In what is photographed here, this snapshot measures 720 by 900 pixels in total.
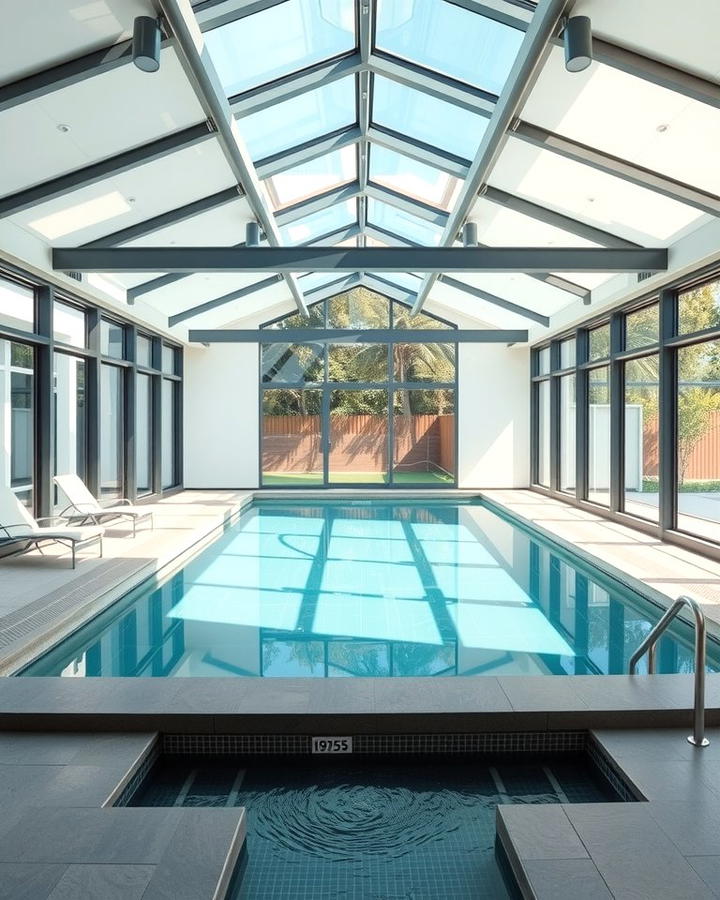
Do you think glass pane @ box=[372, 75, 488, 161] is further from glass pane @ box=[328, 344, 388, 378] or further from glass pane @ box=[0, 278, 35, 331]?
glass pane @ box=[328, 344, 388, 378]

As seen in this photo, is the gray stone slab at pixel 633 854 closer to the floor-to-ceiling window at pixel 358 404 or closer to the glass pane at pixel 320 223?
the glass pane at pixel 320 223

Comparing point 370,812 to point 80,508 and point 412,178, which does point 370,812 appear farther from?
point 412,178

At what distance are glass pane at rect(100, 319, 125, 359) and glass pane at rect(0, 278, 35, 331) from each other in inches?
75.3

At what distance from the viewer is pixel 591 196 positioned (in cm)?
662

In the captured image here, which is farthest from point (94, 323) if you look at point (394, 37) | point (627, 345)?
point (627, 345)

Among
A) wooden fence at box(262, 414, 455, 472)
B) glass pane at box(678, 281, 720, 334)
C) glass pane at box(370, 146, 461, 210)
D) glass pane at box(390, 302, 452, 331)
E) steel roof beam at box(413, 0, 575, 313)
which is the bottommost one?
wooden fence at box(262, 414, 455, 472)

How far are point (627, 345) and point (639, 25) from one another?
17.8 ft

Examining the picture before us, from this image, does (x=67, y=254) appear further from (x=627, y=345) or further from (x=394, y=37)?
(x=627, y=345)

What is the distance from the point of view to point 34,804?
247 cm

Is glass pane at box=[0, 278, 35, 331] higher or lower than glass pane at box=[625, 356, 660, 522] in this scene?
higher

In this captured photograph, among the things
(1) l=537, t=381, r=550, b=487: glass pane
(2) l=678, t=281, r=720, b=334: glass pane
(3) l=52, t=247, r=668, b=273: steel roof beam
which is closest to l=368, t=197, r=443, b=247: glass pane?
(3) l=52, t=247, r=668, b=273: steel roof beam

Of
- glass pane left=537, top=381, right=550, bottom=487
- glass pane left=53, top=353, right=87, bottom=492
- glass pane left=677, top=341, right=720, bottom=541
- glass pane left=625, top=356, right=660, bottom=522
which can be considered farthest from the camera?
glass pane left=537, top=381, right=550, bottom=487

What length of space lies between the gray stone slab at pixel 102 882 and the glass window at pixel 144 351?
947 centimetres

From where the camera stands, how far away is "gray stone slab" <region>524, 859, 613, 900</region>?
1.99 m
